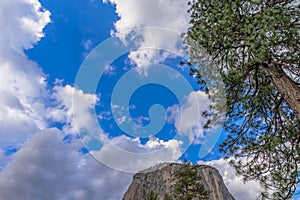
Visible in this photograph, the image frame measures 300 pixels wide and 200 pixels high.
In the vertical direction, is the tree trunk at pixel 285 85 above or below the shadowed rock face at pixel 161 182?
below

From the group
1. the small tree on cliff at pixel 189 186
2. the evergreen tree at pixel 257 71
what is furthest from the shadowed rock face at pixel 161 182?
the evergreen tree at pixel 257 71

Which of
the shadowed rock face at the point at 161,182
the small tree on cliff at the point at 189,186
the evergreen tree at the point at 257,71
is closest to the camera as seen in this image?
the evergreen tree at the point at 257,71

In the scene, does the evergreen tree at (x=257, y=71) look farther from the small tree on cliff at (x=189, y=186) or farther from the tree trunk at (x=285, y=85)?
the small tree on cliff at (x=189, y=186)

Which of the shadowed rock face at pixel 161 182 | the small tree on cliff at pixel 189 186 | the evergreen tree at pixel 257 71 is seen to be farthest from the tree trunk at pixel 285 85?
the shadowed rock face at pixel 161 182

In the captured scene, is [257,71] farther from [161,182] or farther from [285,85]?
[161,182]

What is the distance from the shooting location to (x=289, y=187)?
5785 millimetres

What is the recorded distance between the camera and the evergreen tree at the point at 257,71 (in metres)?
5.08

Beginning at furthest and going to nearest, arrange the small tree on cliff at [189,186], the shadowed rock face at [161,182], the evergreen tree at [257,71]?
the shadowed rock face at [161,182], the small tree on cliff at [189,186], the evergreen tree at [257,71]

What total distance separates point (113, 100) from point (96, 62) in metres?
1.77

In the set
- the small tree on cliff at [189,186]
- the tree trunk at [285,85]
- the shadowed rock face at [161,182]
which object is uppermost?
the shadowed rock face at [161,182]

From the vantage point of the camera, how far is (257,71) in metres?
6.12

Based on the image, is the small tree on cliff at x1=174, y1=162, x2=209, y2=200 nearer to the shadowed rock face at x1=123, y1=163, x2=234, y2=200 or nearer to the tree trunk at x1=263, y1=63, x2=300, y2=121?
the tree trunk at x1=263, y1=63, x2=300, y2=121

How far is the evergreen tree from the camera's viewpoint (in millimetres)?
5082

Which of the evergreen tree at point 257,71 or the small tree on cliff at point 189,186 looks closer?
the evergreen tree at point 257,71
